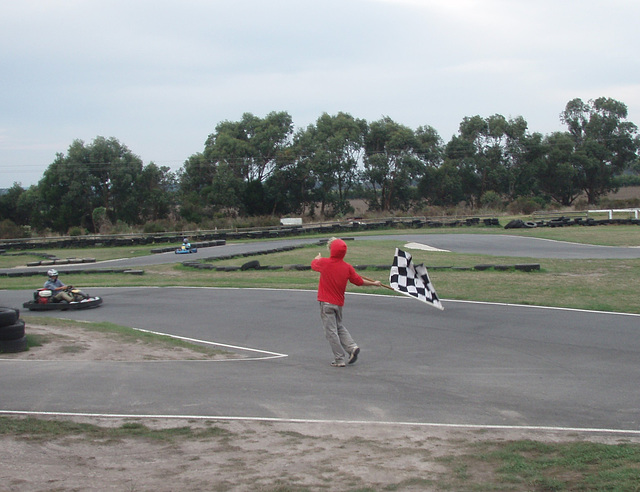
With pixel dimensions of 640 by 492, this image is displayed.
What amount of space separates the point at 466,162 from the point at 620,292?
60.3m

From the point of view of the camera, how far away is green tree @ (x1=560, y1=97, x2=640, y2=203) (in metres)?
74.8

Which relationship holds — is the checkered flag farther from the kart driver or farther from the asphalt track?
the kart driver

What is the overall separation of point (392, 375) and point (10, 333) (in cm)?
567

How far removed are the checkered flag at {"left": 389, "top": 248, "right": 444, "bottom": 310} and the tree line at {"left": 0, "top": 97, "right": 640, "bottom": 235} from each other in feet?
150

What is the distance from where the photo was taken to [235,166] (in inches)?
2483

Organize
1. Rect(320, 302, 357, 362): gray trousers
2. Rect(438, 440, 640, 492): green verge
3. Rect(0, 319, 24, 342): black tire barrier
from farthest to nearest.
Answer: Rect(0, 319, 24, 342): black tire barrier < Rect(320, 302, 357, 362): gray trousers < Rect(438, 440, 640, 492): green verge

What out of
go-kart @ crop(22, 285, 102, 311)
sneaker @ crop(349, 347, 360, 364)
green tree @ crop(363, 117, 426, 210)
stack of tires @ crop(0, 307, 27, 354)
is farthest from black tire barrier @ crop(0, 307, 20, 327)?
green tree @ crop(363, 117, 426, 210)

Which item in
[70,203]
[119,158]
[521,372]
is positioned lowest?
[521,372]

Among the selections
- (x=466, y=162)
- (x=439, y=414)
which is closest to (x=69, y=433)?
(x=439, y=414)

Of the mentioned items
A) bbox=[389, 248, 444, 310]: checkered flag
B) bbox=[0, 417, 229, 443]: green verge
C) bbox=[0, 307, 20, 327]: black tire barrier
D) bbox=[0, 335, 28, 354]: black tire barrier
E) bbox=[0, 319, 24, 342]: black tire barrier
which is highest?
bbox=[389, 248, 444, 310]: checkered flag

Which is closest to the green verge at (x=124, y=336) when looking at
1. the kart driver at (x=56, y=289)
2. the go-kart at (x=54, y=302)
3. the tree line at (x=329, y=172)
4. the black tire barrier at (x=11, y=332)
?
the black tire barrier at (x=11, y=332)

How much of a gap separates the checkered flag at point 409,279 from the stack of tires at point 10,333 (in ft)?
18.6

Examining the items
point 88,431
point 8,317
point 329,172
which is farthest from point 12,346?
point 329,172

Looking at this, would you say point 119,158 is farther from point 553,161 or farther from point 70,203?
point 553,161
